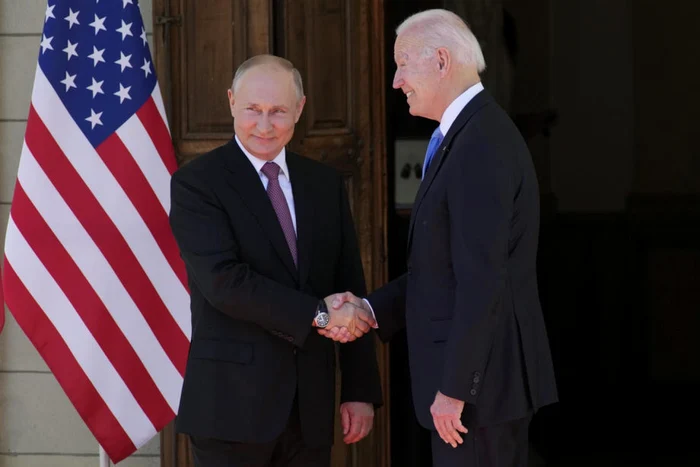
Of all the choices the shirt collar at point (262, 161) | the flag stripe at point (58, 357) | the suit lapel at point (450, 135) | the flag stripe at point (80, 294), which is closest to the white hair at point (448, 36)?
the suit lapel at point (450, 135)

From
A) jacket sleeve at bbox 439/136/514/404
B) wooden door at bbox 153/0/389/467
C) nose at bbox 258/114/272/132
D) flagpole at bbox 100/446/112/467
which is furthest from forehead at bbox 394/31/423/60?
flagpole at bbox 100/446/112/467

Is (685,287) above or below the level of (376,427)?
above

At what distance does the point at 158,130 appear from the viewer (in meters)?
4.84

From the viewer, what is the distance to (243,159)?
12.6 ft

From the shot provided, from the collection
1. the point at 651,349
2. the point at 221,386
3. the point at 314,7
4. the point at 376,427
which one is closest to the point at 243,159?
the point at 221,386

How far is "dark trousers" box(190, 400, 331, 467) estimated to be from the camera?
12.0 ft

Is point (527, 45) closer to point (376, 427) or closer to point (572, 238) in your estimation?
point (572, 238)

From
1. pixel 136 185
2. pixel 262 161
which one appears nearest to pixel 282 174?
pixel 262 161

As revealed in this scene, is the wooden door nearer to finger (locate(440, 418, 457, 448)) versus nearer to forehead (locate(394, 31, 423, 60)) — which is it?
forehead (locate(394, 31, 423, 60))

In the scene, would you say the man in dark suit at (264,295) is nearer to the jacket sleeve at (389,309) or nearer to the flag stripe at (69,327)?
the jacket sleeve at (389,309)

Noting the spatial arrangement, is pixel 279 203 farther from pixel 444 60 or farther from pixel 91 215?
pixel 91 215

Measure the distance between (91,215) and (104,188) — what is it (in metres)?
0.13

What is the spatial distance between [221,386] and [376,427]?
1.68 metres

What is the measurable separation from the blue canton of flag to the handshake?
5.13 ft
